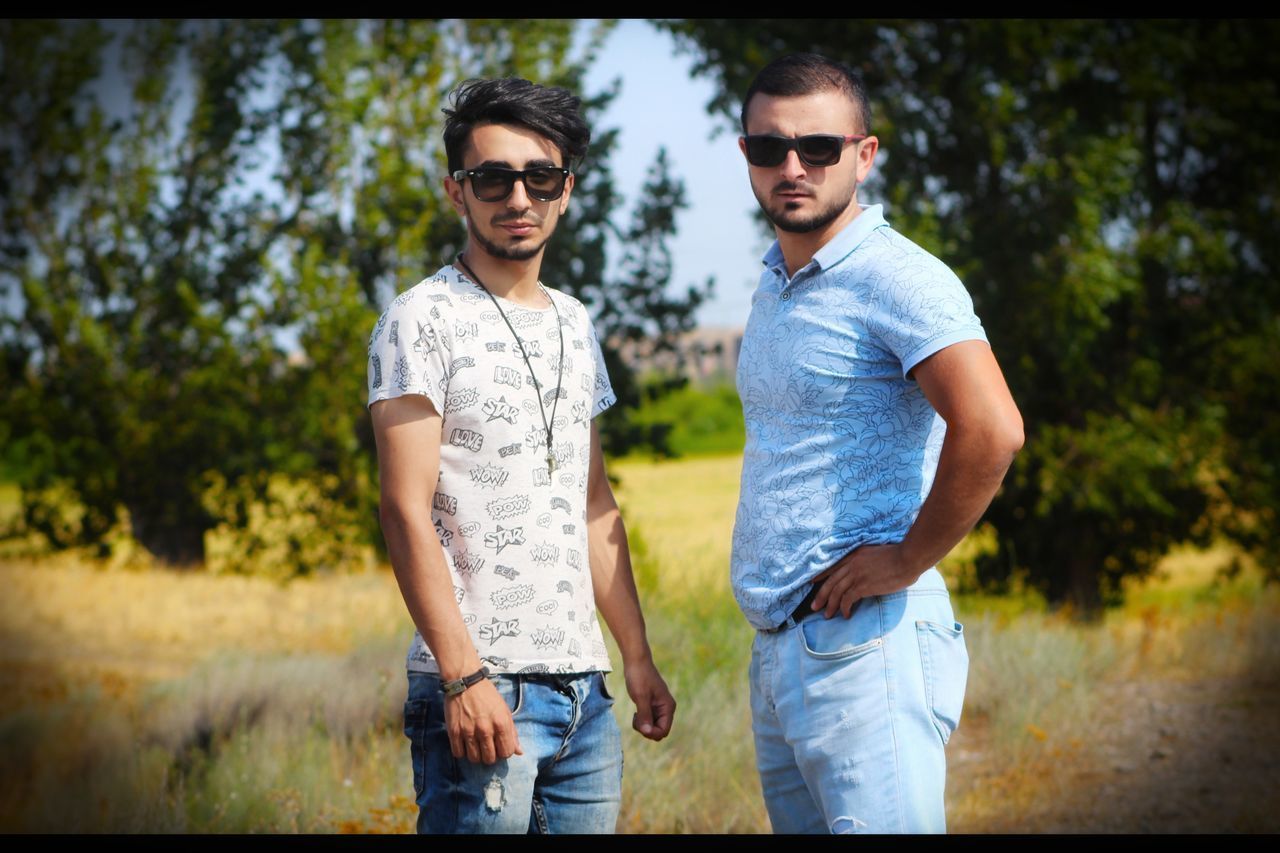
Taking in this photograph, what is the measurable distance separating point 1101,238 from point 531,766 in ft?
25.6

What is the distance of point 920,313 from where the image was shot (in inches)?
90.4

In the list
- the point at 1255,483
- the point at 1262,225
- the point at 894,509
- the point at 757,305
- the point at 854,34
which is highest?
the point at 854,34

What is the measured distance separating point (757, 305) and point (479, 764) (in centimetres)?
110

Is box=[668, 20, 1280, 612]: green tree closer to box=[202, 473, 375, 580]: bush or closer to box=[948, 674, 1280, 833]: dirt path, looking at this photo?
box=[948, 674, 1280, 833]: dirt path

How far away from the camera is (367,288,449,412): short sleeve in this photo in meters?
2.30

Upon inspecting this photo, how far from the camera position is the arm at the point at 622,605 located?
2678 mm

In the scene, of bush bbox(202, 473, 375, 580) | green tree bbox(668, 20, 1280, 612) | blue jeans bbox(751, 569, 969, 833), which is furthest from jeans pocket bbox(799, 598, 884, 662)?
bush bbox(202, 473, 375, 580)

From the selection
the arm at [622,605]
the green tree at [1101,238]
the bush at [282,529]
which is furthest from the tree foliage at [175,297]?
the arm at [622,605]

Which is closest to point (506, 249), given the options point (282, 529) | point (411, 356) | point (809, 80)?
point (411, 356)

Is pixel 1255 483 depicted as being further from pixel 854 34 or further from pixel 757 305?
pixel 757 305

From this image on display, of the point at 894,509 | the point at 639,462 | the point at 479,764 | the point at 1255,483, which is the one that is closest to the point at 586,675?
the point at 479,764

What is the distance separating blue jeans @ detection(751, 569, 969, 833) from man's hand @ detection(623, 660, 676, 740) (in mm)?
322

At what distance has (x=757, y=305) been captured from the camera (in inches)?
105

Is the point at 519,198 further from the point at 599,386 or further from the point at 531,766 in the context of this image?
the point at 531,766
